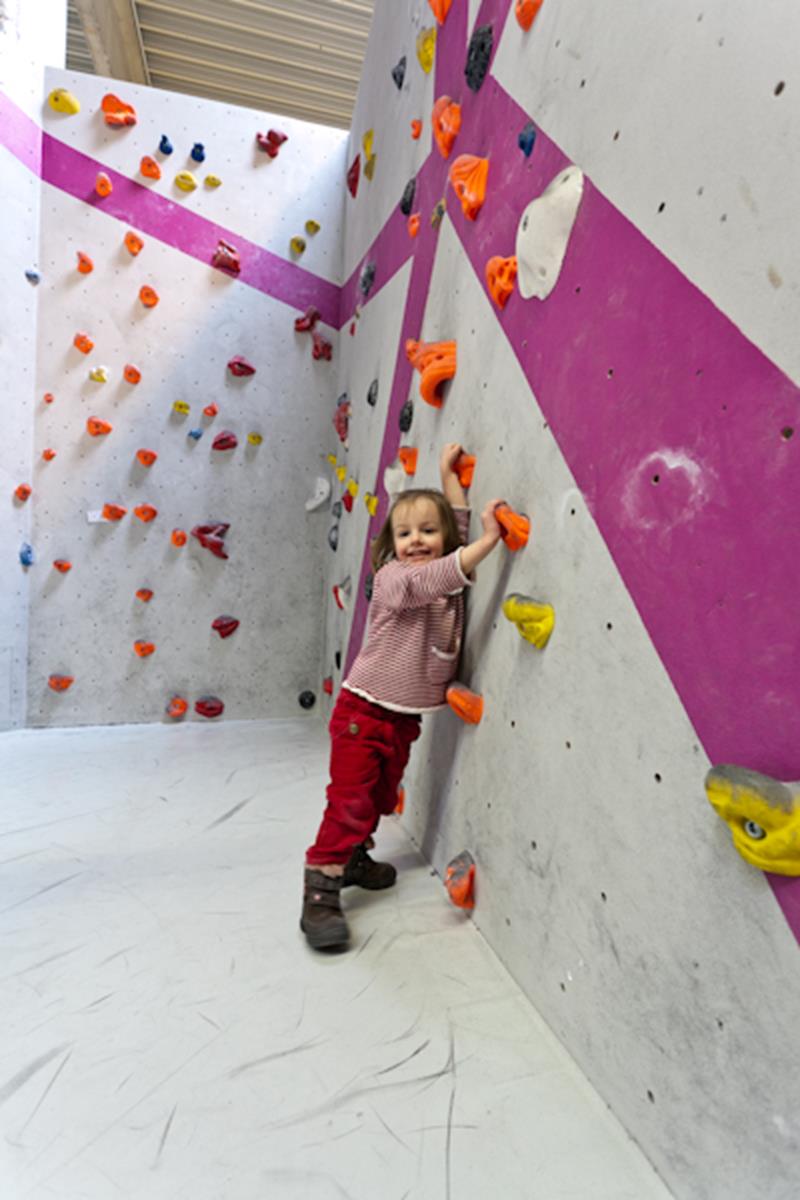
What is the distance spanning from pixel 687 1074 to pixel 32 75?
341cm

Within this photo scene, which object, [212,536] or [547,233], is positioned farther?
[212,536]

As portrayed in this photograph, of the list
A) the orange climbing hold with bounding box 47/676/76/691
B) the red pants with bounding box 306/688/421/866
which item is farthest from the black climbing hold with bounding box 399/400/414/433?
the orange climbing hold with bounding box 47/676/76/691

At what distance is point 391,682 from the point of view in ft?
5.03

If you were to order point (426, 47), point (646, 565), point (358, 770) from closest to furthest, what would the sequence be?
point (646, 565) < point (358, 770) < point (426, 47)

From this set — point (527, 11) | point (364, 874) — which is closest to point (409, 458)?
point (527, 11)

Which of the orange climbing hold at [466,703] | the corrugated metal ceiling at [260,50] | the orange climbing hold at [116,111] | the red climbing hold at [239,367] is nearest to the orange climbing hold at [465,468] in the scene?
the orange climbing hold at [466,703]

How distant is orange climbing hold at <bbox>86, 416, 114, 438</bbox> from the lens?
2.70 m

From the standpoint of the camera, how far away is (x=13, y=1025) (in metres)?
1.15

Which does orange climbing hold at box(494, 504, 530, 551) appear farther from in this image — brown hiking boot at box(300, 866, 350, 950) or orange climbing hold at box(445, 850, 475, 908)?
brown hiking boot at box(300, 866, 350, 950)

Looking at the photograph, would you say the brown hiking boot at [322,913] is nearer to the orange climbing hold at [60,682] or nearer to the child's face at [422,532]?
the child's face at [422,532]

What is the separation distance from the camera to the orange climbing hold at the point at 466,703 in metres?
1.46

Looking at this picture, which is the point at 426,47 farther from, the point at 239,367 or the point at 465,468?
the point at 239,367

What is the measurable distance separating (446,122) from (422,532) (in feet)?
3.22

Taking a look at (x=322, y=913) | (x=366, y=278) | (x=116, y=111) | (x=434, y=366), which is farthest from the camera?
(x=116, y=111)
